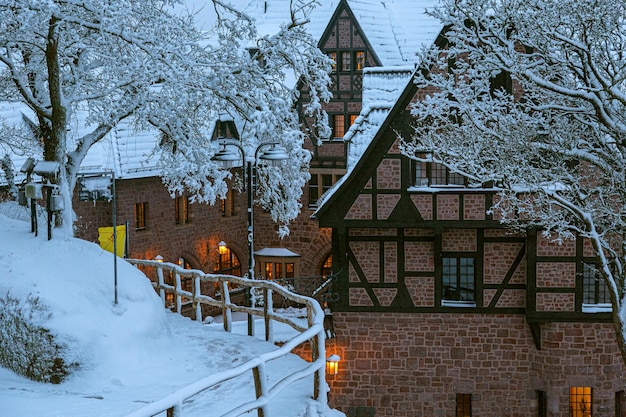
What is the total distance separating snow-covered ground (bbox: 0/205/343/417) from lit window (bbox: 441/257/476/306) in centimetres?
1234

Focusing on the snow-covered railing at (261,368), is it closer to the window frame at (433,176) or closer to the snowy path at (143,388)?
the snowy path at (143,388)

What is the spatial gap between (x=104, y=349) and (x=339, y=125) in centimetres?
2507

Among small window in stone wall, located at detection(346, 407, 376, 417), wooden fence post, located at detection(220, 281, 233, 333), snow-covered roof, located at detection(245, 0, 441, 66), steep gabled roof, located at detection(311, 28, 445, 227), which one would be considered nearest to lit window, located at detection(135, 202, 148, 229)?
snow-covered roof, located at detection(245, 0, 441, 66)

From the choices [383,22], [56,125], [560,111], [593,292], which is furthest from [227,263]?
[56,125]

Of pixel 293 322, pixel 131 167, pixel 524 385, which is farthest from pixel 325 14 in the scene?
pixel 293 322

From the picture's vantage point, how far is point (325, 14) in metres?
36.5

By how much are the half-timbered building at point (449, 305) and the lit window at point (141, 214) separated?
10.4 m

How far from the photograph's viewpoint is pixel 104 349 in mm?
10055

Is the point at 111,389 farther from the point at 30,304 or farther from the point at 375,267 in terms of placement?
the point at 375,267

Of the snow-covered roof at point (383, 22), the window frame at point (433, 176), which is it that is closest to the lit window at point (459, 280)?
the window frame at point (433, 176)

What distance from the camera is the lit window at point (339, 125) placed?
34312mm

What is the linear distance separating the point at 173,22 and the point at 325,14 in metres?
23.3

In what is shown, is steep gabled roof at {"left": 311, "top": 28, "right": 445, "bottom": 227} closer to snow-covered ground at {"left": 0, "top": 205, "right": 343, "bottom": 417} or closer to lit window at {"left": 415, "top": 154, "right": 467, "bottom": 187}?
lit window at {"left": 415, "top": 154, "right": 467, "bottom": 187}

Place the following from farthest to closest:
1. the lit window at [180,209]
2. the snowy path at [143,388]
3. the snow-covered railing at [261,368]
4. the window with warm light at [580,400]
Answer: the lit window at [180,209] < the window with warm light at [580,400] < the snowy path at [143,388] < the snow-covered railing at [261,368]
